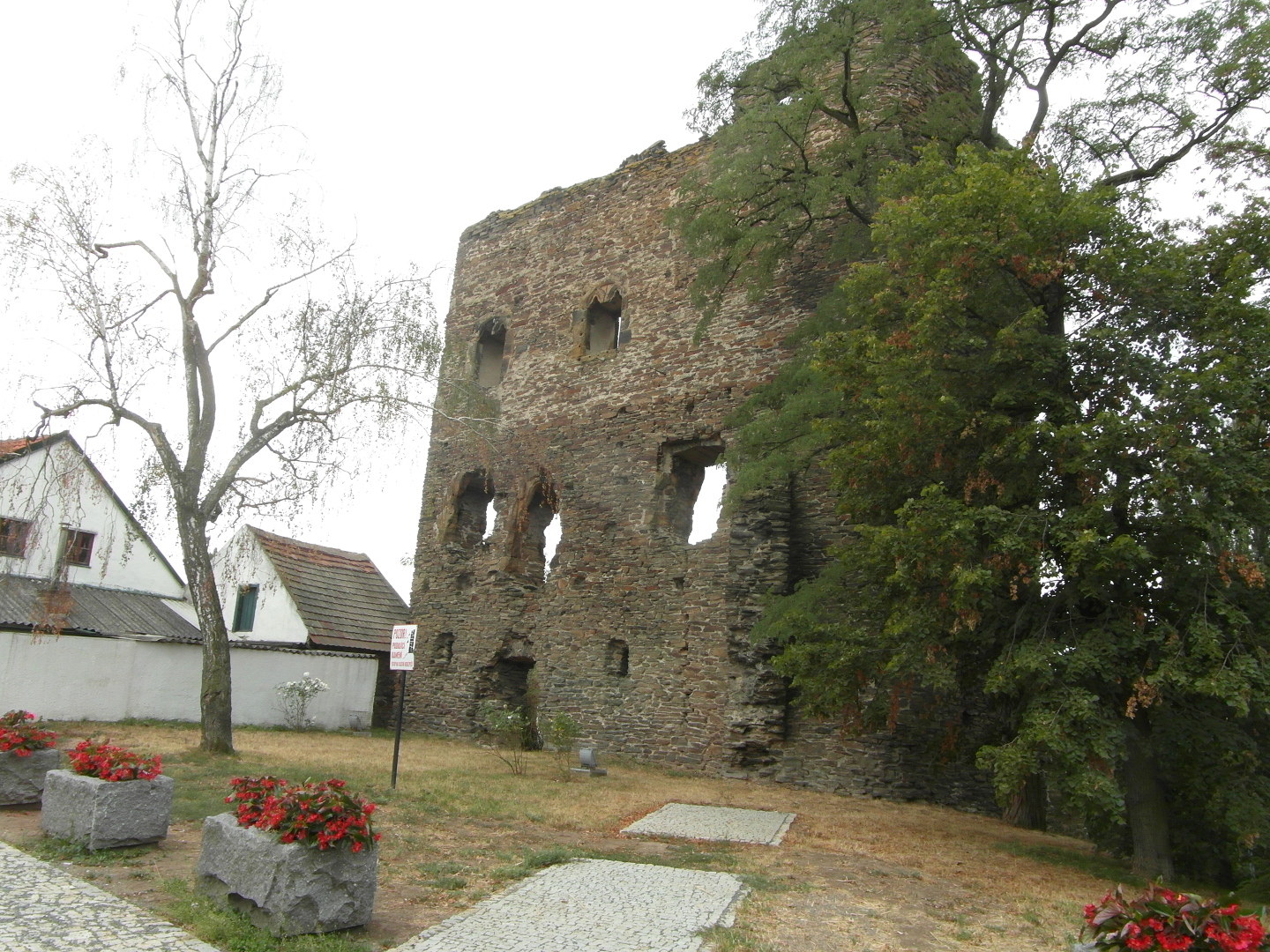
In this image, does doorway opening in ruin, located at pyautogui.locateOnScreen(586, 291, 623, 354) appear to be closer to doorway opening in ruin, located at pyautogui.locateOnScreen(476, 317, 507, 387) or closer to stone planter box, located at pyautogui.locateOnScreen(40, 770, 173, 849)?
doorway opening in ruin, located at pyautogui.locateOnScreen(476, 317, 507, 387)

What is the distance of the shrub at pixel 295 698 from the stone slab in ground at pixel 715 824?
9.36 metres

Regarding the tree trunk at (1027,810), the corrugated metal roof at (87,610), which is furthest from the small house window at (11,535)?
the tree trunk at (1027,810)

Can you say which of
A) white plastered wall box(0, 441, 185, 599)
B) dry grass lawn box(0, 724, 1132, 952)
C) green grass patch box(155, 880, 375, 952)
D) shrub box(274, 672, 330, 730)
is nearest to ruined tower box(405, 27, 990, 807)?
dry grass lawn box(0, 724, 1132, 952)

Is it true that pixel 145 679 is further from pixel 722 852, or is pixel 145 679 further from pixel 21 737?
pixel 722 852

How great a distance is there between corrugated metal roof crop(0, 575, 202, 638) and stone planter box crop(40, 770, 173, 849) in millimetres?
6293

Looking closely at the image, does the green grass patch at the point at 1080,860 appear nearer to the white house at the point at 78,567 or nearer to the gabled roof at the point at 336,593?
the white house at the point at 78,567

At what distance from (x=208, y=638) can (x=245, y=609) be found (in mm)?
9567

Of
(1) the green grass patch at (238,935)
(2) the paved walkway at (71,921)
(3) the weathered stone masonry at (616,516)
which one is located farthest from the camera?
(3) the weathered stone masonry at (616,516)

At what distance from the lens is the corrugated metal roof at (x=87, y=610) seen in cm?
1352

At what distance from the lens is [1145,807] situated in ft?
26.4

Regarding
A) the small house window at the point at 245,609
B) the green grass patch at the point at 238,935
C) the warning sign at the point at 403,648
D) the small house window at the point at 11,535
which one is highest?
the small house window at the point at 11,535

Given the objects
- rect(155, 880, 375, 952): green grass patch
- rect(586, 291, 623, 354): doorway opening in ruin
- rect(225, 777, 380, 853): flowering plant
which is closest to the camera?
rect(155, 880, 375, 952): green grass patch

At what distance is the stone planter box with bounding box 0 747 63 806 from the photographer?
7383 mm

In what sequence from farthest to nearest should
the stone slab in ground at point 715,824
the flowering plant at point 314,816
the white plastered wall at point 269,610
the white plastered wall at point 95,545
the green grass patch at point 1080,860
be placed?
1. the white plastered wall at point 269,610
2. the white plastered wall at point 95,545
3. the stone slab in ground at point 715,824
4. the green grass patch at point 1080,860
5. the flowering plant at point 314,816
